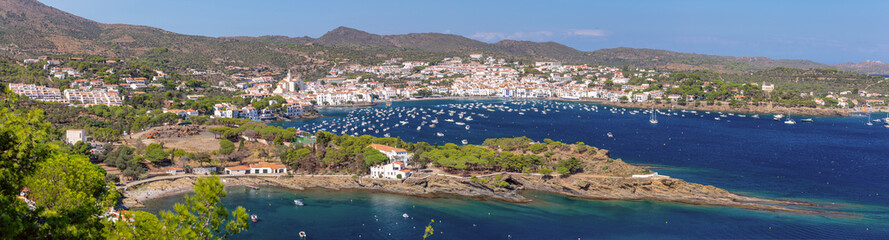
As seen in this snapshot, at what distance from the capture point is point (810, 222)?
20.0 m

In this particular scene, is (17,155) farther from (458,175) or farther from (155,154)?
(155,154)

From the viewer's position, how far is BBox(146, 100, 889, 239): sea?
19000 millimetres

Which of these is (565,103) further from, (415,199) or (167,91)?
(415,199)

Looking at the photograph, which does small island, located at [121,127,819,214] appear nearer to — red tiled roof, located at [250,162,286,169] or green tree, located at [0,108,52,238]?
red tiled roof, located at [250,162,286,169]

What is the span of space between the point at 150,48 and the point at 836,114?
96075 mm

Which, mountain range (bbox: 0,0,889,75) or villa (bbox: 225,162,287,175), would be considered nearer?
villa (bbox: 225,162,287,175)

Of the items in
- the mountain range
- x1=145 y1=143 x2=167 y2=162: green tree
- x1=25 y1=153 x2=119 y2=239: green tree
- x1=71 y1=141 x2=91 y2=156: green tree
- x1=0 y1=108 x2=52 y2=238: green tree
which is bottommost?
x1=145 y1=143 x2=167 y2=162: green tree

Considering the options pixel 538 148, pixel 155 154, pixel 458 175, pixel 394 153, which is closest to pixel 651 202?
pixel 538 148

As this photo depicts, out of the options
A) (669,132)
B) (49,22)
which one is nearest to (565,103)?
(669,132)

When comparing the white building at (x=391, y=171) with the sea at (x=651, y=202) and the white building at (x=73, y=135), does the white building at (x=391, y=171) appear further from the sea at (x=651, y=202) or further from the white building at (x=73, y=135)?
the white building at (x=73, y=135)

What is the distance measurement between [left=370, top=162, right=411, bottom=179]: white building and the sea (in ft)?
6.12

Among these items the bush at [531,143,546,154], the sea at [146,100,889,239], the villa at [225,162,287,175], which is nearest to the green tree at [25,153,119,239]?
the sea at [146,100,889,239]

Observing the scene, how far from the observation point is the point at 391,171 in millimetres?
26047

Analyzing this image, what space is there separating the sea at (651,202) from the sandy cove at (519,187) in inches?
27.9
